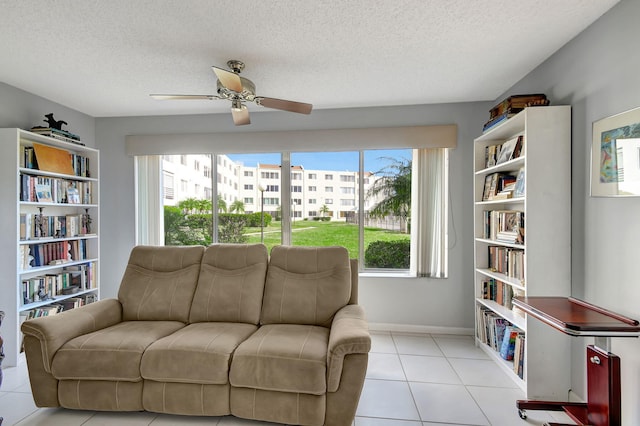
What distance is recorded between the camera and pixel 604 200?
6.17 ft

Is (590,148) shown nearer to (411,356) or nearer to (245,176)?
(411,356)

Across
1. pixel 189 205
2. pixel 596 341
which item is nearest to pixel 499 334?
pixel 596 341

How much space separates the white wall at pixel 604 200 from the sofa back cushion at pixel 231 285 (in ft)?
7.36

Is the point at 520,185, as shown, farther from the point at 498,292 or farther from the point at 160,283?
the point at 160,283

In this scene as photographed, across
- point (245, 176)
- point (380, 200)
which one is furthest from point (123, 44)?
point (380, 200)

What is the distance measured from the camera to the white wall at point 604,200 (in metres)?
1.69

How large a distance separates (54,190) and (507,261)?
4281 millimetres

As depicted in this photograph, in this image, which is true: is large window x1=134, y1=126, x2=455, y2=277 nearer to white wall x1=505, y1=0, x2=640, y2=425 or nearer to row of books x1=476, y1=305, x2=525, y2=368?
row of books x1=476, y1=305, x2=525, y2=368

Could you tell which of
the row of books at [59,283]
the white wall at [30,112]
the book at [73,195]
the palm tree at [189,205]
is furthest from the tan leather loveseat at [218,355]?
the white wall at [30,112]

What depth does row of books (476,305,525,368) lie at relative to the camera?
2.46 m

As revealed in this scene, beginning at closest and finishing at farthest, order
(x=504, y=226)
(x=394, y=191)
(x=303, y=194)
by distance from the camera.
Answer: (x=504, y=226)
(x=394, y=191)
(x=303, y=194)

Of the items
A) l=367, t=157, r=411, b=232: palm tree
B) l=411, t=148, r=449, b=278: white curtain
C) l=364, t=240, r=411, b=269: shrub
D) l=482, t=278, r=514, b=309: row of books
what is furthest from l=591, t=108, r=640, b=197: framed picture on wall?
l=364, t=240, r=411, b=269: shrub

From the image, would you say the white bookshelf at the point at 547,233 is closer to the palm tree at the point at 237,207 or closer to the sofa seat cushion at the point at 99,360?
the sofa seat cushion at the point at 99,360

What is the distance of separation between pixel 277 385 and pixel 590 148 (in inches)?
94.4
